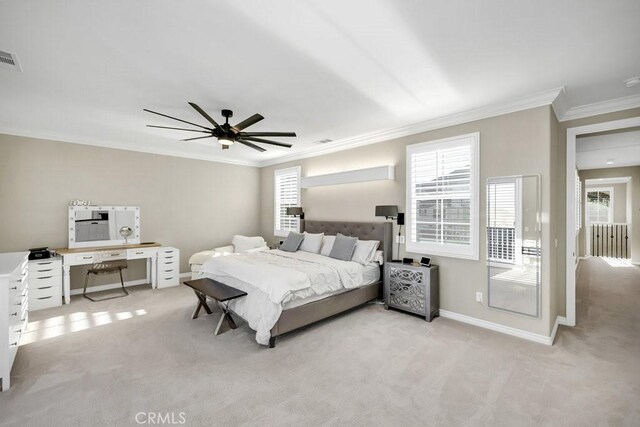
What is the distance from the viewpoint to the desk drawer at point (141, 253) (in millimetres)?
5099

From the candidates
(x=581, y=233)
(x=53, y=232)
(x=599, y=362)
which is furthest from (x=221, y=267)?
(x=581, y=233)

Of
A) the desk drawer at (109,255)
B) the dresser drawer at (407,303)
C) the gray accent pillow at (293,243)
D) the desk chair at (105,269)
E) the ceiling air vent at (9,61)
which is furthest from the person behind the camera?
the gray accent pillow at (293,243)

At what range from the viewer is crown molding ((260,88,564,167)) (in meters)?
3.23

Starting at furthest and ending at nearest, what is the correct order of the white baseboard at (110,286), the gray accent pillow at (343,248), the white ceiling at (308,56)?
1. the white baseboard at (110,286)
2. the gray accent pillow at (343,248)
3. the white ceiling at (308,56)

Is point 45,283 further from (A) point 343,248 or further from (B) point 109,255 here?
(A) point 343,248

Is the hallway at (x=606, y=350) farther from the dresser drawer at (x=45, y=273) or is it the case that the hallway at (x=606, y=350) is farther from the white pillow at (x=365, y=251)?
the dresser drawer at (x=45, y=273)

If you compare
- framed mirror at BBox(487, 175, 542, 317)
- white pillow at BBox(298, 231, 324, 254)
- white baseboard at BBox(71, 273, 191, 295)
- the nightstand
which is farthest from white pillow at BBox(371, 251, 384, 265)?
white baseboard at BBox(71, 273, 191, 295)

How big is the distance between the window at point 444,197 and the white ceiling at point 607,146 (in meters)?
2.02

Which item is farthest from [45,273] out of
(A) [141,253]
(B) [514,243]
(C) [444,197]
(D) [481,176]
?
(B) [514,243]

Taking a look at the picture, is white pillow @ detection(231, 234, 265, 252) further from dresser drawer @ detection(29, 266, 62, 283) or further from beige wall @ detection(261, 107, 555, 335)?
dresser drawer @ detection(29, 266, 62, 283)

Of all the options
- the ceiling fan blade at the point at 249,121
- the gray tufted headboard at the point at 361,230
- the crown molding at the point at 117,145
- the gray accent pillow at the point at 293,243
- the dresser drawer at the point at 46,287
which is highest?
the crown molding at the point at 117,145

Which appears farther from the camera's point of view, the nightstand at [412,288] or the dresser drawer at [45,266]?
the dresser drawer at [45,266]

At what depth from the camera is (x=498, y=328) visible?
3541mm

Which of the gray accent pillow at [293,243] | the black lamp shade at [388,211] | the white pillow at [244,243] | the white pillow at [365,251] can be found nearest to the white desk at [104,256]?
the white pillow at [244,243]
